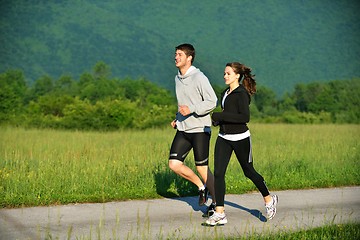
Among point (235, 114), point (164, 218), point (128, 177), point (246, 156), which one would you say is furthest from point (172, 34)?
point (235, 114)

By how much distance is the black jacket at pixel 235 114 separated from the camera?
7.54 m

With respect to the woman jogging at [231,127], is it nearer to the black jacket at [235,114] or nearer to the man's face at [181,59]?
the black jacket at [235,114]

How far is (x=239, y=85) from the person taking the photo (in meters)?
7.74

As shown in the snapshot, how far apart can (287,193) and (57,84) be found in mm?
40433

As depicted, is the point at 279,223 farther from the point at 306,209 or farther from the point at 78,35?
the point at 78,35

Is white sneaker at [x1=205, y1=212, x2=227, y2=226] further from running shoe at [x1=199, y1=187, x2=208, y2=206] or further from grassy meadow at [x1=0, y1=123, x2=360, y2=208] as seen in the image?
grassy meadow at [x1=0, y1=123, x2=360, y2=208]

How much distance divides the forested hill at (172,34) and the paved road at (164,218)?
64538 millimetres

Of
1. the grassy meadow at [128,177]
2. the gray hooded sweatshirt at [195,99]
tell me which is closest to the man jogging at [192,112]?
the gray hooded sweatshirt at [195,99]

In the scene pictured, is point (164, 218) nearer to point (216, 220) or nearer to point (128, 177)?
point (216, 220)

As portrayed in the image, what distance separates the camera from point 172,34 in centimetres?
10488

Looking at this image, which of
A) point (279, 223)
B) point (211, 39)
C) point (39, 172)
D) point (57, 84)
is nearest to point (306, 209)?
point (279, 223)

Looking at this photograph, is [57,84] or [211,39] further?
[211,39]

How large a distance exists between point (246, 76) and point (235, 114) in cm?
57

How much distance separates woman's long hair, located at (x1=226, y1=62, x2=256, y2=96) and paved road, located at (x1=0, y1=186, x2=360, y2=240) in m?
1.61
